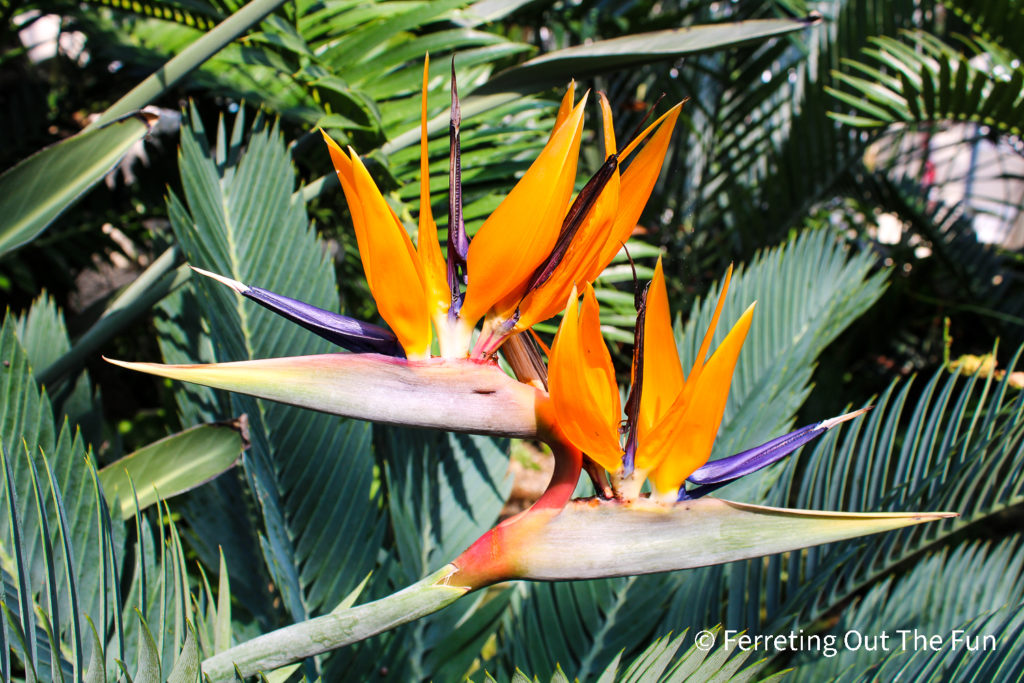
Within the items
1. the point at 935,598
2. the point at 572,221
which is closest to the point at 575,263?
the point at 572,221

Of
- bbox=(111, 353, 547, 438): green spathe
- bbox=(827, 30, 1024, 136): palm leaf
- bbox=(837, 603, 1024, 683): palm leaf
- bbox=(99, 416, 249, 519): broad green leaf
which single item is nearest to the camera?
bbox=(111, 353, 547, 438): green spathe

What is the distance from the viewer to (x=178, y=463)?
69 cm

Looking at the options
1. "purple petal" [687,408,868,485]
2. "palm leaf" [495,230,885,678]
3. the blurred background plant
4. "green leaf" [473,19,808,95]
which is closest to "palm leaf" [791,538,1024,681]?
the blurred background plant

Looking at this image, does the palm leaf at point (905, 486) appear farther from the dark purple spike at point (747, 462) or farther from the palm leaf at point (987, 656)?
the dark purple spike at point (747, 462)

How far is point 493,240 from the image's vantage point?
0.38m

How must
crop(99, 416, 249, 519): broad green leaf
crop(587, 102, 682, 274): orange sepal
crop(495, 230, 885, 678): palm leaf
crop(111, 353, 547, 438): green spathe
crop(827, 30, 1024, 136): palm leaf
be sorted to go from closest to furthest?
crop(111, 353, 547, 438): green spathe, crop(587, 102, 682, 274): orange sepal, crop(99, 416, 249, 519): broad green leaf, crop(495, 230, 885, 678): palm leaf, crop(827, 30, 1024, 136): palm leaf

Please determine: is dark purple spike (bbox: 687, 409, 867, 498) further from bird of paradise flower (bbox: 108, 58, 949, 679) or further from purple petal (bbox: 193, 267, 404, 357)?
purple petal (bbox: 193, 267, 404, 357)

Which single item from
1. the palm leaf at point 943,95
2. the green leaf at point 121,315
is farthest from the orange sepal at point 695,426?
the palm leaf at point 943,95

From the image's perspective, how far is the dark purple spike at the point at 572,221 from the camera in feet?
1.30

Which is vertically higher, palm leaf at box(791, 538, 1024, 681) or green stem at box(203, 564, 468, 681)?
green stem at box(203, 564, 468, 681)

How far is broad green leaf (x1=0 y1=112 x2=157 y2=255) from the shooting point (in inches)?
26.3

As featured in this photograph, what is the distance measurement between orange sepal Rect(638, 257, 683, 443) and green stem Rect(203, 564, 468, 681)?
0.51 ft

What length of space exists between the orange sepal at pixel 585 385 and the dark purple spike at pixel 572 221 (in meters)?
0.03

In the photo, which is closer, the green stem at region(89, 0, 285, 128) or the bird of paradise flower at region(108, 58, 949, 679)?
the bird of paradise flower at region(108, 58, 949, 679)
